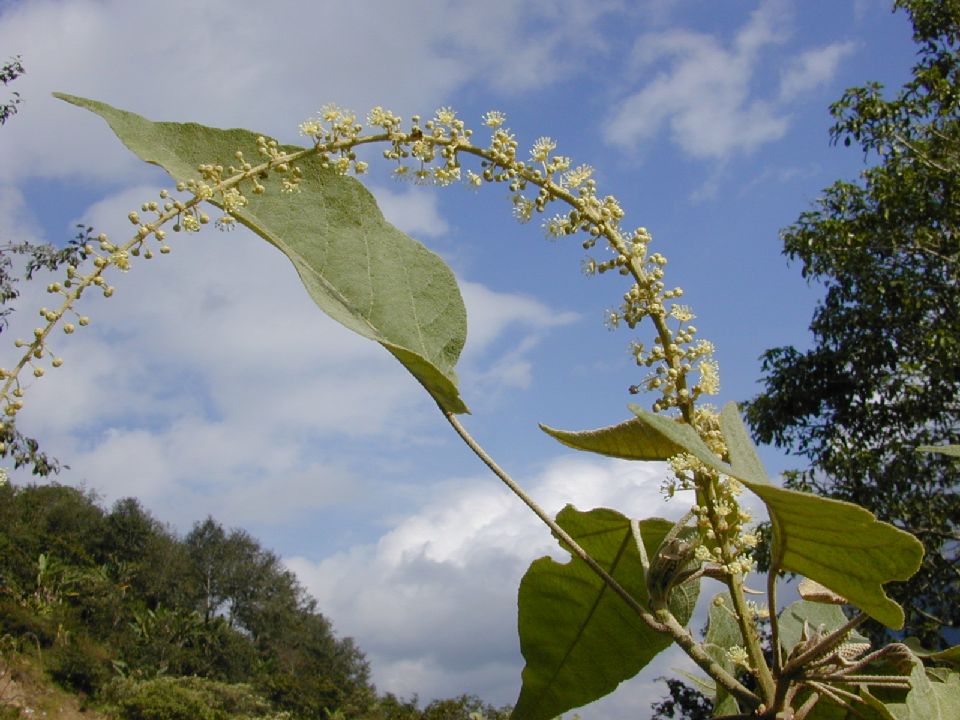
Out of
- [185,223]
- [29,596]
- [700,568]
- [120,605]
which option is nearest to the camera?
[700,568]

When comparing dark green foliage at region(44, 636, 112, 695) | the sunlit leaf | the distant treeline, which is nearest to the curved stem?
the sunlit leaf

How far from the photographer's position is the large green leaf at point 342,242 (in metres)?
0.90

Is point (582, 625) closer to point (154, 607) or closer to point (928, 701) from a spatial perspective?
point (928, 701)

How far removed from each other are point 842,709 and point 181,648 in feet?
130

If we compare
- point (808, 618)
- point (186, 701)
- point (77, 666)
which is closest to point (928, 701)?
point (808, 618)

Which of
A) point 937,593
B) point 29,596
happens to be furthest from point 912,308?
point 29,596

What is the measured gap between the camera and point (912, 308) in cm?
1253

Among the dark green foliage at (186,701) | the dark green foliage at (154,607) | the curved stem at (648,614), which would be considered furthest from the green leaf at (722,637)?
the dark green foliage at (154,607)

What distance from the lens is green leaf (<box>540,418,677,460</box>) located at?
87cm

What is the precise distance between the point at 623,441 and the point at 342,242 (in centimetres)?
37

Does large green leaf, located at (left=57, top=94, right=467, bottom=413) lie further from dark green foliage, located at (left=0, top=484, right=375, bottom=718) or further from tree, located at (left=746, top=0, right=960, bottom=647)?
dark green foliage, located at (left=0, top=484, right=375, bottom=718)

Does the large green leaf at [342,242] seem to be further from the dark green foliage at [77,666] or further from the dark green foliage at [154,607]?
the dark green foliage at [77,666]

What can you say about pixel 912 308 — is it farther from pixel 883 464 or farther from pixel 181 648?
pixel 181 648

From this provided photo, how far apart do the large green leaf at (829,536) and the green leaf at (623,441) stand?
0.37ft
